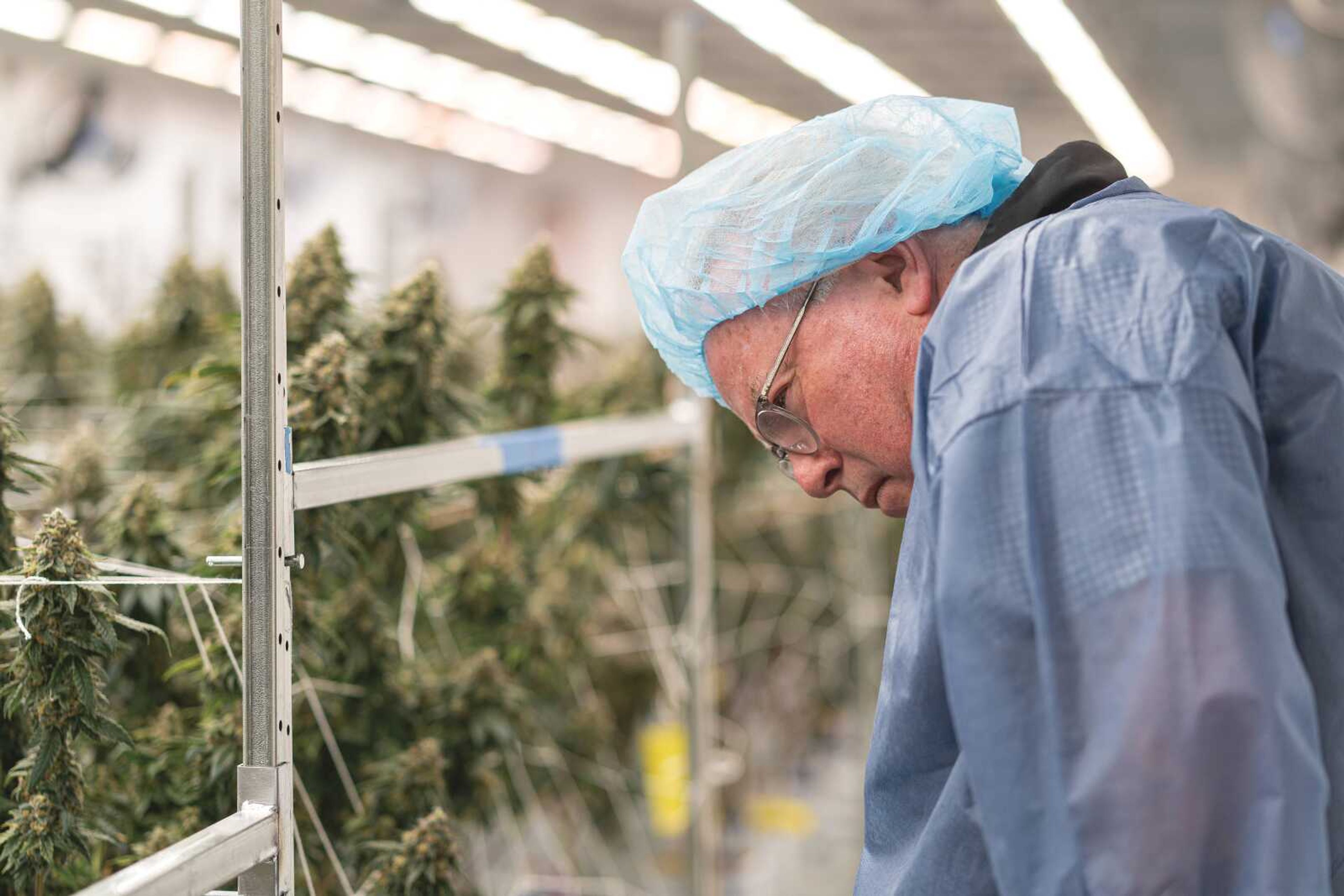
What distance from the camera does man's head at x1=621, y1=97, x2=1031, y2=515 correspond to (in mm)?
1045

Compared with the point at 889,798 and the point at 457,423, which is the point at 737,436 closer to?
the point at 457,423

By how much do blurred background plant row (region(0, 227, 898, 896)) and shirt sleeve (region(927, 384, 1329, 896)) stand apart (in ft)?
2.58

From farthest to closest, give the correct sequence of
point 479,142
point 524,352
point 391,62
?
point 479,142
point 391,62
point 524,352

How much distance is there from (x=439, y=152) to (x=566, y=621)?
143 inches

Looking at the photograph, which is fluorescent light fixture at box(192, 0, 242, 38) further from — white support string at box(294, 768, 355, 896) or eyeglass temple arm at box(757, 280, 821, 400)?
eyeglass temple arm at box(757, 280, 821, 400)

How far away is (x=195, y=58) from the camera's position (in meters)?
3.43

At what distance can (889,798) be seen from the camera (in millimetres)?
950

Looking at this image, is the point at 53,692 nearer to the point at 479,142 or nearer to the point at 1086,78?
the point at 1086,78

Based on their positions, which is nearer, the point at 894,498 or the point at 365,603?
the point at 894,498

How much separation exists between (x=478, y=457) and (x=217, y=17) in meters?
1.99

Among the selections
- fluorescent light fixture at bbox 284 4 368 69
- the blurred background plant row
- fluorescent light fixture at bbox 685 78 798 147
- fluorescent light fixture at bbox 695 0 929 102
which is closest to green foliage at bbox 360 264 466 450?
the blurred background plant row

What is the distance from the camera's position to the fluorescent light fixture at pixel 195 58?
10.9 feet

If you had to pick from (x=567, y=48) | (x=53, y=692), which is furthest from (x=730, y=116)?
(x=53, y=692)

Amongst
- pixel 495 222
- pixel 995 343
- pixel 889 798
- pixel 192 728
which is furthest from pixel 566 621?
pixel 495 222
